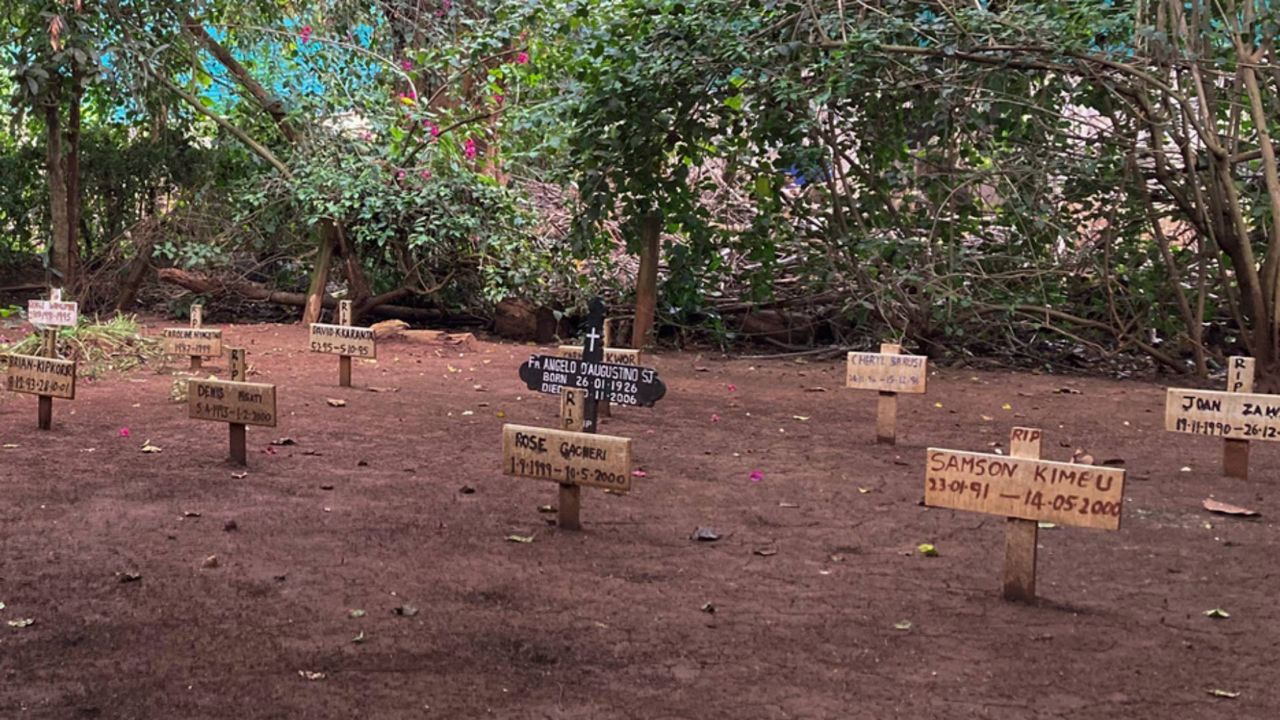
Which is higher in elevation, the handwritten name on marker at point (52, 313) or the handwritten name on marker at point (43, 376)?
the handwritten name on marker at point (52, 313)

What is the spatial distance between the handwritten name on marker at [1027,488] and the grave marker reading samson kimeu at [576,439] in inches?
46.1

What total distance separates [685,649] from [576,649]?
315mm

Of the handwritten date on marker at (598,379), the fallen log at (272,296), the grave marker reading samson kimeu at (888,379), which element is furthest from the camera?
the fallen log at (272,296)

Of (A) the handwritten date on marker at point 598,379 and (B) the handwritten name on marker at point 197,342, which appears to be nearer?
(A) the handwritten date on marker at point 598,379

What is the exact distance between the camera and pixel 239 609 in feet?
12.5

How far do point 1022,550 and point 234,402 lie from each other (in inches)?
143

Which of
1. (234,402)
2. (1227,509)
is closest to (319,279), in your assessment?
(234,402)

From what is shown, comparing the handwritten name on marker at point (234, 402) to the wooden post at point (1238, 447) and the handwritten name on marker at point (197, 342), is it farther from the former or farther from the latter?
the wooden post at point (1238, 447)

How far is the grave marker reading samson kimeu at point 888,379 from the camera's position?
7176 millimetres

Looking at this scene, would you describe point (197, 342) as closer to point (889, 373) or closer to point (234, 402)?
point (234, 402)

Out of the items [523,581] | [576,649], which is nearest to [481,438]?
[523,581]

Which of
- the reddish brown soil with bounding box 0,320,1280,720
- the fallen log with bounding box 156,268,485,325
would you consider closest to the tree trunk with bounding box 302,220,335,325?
the fallen log with bounding box 156,268,485,325

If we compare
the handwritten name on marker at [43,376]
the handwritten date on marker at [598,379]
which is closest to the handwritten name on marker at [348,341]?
the handwritten name on marker at [43,376]

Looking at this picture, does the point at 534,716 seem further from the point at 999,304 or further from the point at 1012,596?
the point at 999,304
